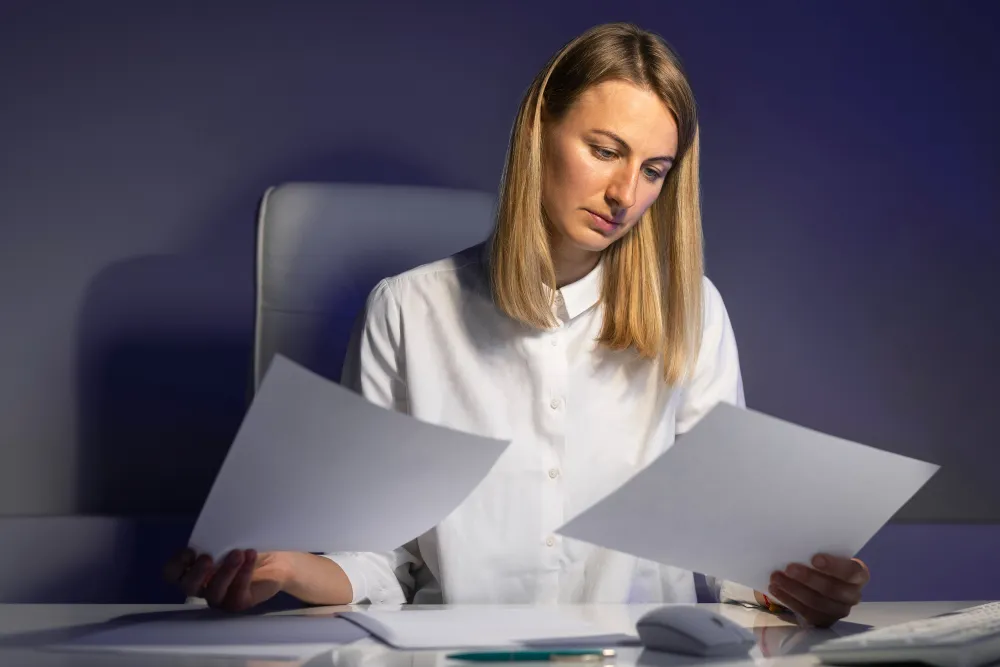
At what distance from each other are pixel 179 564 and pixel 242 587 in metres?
0.06

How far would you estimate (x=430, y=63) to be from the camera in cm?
210

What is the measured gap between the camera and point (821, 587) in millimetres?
975

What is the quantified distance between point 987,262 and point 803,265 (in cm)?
39

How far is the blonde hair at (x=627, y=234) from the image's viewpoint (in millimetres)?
1365

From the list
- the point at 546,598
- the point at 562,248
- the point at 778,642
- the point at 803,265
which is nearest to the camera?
the point at 778,642

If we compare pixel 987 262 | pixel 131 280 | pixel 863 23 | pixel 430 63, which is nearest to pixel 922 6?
pixel 863 23

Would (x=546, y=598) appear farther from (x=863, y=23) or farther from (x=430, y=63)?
(x=863, y=23)

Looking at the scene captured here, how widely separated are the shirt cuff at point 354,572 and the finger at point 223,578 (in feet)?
0.72

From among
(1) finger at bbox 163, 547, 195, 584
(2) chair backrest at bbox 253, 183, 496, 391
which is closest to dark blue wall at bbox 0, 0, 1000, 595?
(2) chair backrest at bbox 253, 183, 496, 391

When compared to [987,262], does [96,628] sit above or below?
below

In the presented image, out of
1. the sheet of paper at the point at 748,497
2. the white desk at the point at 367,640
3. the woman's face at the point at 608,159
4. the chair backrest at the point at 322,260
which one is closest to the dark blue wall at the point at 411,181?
the chair backrest at the point at 322,260

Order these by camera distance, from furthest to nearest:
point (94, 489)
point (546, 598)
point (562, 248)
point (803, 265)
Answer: point (803, 265), point (94, 489), point (562, 248), point (546, 598)

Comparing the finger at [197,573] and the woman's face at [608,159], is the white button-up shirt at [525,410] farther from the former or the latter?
the finger at [197,573]

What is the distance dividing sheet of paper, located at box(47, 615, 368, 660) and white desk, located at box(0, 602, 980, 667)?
2cm
